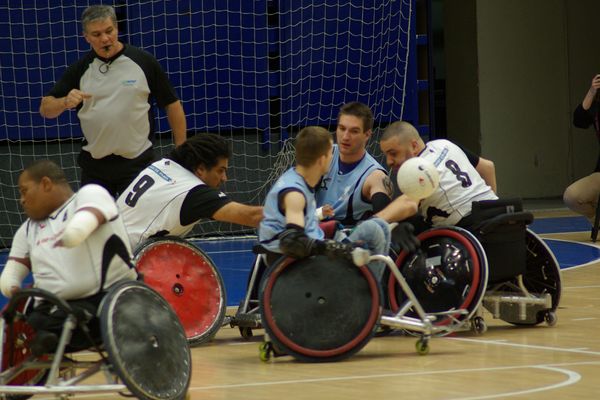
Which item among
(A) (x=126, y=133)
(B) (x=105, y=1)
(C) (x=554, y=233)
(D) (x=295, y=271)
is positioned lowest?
(C) (x=554, y=233)

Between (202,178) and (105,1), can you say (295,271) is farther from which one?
(105,1)

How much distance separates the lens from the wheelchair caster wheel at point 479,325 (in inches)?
247

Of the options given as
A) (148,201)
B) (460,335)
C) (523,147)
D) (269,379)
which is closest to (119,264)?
(269,379)

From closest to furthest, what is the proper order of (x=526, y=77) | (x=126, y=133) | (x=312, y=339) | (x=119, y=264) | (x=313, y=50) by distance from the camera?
(x=119, y=264), (x=312, y=339), (x=126, y=133), (x=313, y=50), (x=526, y=77)

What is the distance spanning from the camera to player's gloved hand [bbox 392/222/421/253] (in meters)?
5.96

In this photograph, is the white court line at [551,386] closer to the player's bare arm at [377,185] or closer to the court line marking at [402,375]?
the court line marking at [402,375]

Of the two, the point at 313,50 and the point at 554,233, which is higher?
the point at 313,50

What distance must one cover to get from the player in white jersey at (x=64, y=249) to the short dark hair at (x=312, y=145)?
1310 millimetres

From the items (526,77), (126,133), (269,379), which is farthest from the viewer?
(526,77)

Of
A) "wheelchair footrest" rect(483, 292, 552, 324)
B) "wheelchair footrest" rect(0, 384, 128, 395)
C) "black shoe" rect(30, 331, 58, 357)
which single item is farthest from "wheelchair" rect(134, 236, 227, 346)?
"wheelchair footrest" rect(0, 384, 128, 395)

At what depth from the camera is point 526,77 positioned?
1661 centimetres

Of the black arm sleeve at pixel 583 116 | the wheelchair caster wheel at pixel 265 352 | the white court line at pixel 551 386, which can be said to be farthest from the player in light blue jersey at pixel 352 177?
the black arm sleeve at pixel 583 116

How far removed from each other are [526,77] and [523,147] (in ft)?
3.04

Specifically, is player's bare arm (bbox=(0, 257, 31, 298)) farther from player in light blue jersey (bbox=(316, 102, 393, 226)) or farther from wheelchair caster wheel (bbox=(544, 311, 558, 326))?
wheelchair caster wheel (bbox=(544, 311, 558, 326))
